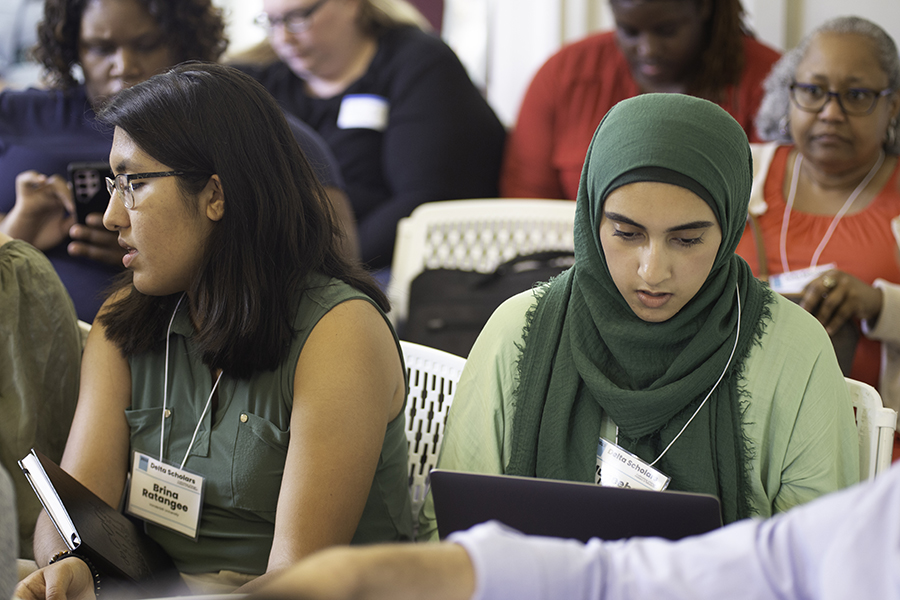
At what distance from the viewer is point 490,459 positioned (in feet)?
4.65

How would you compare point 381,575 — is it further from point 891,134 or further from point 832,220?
point 891,134

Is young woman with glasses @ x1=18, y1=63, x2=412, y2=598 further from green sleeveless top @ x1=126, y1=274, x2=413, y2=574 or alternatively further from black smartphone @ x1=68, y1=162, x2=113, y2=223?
black smartphone @ x1=68, y1=162, x2=113, y2=223

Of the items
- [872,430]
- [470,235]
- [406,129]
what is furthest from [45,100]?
[872,430]

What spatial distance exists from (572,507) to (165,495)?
2.65ft

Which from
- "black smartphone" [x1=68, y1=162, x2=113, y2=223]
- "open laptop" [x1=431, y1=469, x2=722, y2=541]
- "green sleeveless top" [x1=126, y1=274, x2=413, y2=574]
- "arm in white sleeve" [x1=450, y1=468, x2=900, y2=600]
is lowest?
"green sleeveless top" [x1=126, y1=274, x2=413, y2=574]

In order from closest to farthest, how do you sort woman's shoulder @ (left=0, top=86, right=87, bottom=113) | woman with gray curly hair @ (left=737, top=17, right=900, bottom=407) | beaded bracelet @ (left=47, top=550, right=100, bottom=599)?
beaded bracelet @ (left=47, top=550, right=100, bottom=599), woman with gray curly hair @ (left=737, top=17, right=900, bottom=407), woman's shoulder @ (left=0, top=86, right=87, bottom=113)

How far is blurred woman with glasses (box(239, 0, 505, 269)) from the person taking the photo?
2902 mm

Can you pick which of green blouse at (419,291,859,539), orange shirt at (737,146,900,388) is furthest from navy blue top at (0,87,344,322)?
orange shirt at (737,146,900,388)

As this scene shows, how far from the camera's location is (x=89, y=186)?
A: 2021mm

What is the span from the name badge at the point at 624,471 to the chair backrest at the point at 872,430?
1.04 ft

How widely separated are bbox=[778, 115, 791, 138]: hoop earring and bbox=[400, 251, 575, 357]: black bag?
73cm

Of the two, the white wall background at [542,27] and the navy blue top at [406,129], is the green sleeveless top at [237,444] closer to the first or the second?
the navy blue top at [406,129]

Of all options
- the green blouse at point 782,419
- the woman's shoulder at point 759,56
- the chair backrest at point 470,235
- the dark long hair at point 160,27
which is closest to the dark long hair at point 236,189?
the green blouse at point 782,419

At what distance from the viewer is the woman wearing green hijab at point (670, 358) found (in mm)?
1294
